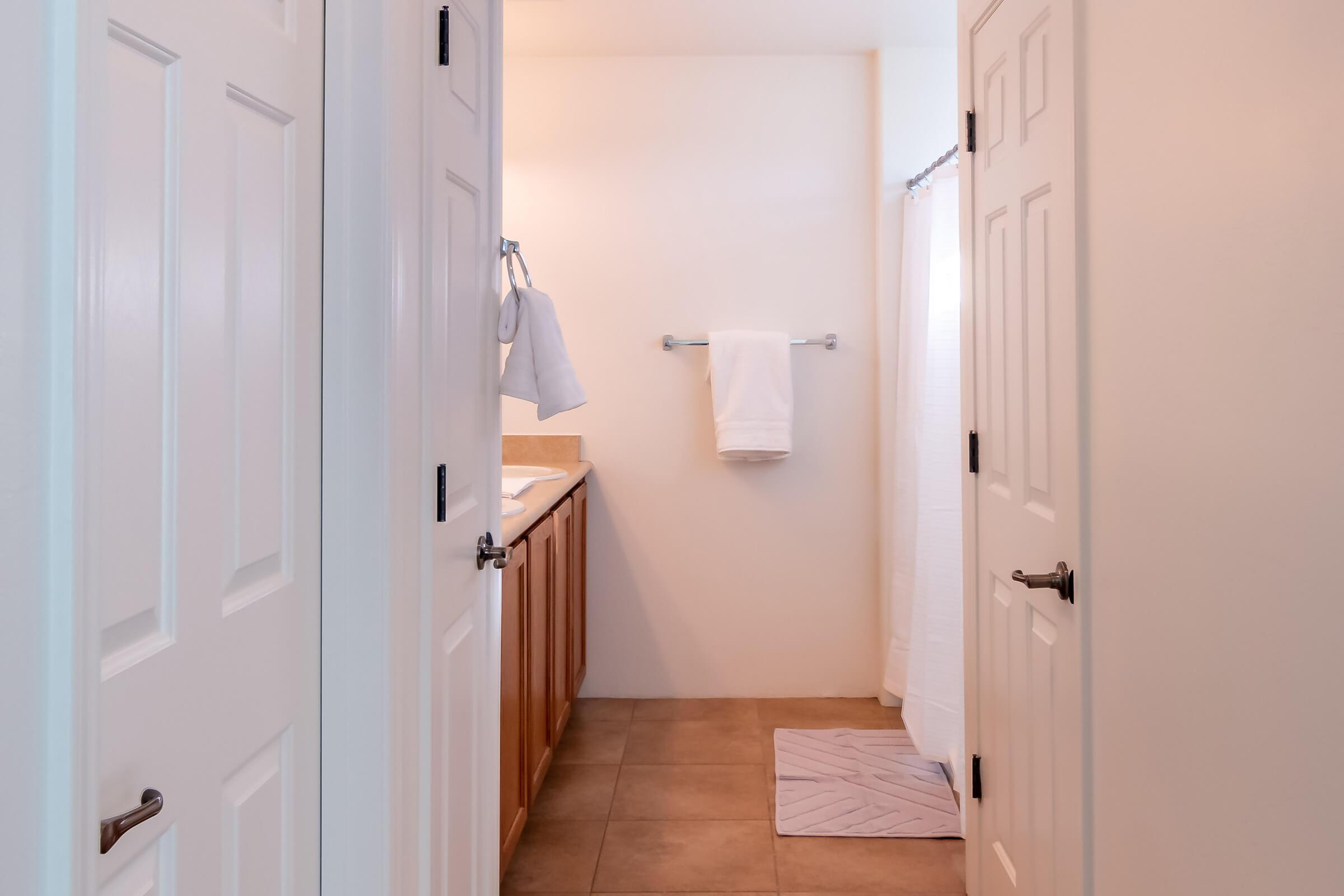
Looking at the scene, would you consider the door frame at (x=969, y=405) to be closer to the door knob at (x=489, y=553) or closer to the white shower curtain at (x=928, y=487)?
the white shower curtain at (x=928, y=487)

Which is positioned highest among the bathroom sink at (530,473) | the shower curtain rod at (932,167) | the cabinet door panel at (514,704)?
the shower curtain rod at (932,167)

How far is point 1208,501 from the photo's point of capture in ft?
3.33

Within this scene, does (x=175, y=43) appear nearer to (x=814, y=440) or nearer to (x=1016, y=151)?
(x=1016, y=151)

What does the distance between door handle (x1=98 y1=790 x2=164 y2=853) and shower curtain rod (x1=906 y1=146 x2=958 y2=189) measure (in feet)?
7.95

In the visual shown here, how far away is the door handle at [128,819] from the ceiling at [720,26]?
2726 mm

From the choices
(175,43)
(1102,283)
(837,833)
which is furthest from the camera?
(837,833)

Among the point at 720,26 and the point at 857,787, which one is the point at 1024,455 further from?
the point at 720,26

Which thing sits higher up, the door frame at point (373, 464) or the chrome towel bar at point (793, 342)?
the chrome towel bar at point (793, 342)

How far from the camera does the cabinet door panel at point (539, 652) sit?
2234mm

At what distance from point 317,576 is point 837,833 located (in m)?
1.72

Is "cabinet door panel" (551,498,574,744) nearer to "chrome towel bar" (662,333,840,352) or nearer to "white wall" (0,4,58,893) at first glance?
"chrome towel bar" (662,333,840,352)

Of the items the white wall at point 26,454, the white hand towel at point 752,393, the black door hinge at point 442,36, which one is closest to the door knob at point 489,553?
the black door hinge at point 442,36

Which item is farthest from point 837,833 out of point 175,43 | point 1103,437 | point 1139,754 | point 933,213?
point 175,43

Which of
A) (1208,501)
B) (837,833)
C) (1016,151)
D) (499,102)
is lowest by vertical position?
(837,833)
